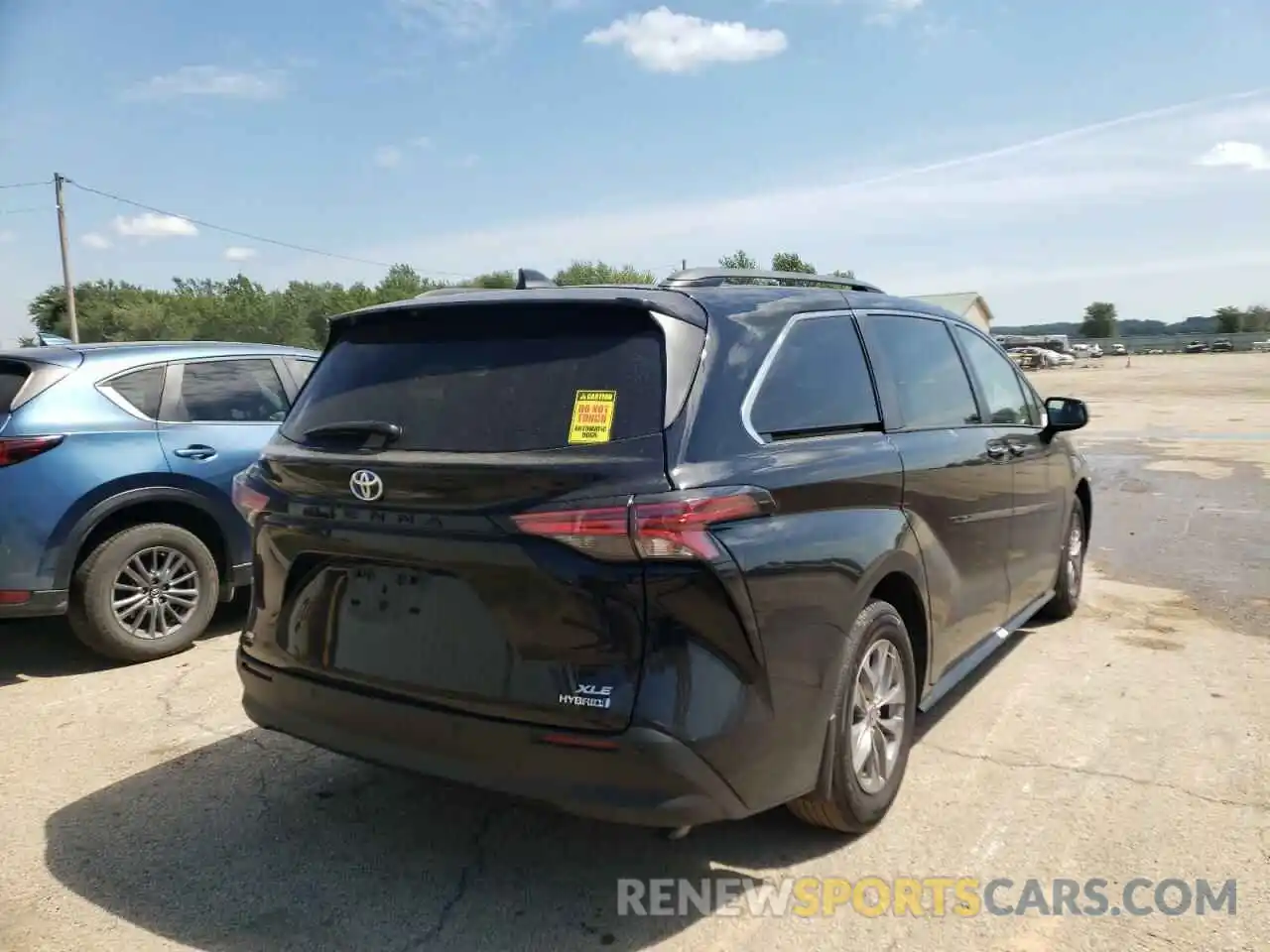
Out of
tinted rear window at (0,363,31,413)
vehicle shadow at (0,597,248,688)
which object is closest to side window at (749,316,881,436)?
tinted rear window at (0,363,31,413)

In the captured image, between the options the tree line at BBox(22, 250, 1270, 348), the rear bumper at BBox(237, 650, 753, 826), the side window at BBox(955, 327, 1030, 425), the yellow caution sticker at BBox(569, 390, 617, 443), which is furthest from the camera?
the tree line at BBox(22, 250, 1270, 348)

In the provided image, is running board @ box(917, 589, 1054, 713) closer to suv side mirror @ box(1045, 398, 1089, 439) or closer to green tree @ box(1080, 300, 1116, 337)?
suv side mirror @ box(1045, 398, 1089, 439)

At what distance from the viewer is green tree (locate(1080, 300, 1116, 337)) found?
135m

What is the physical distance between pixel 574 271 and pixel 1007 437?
53642 mm

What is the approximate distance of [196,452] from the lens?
18.2 ft

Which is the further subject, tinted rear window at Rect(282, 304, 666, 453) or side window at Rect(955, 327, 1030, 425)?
side window at Rect(955, 327, 1030, 425)

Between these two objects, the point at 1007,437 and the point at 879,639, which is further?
the point at 1007,437

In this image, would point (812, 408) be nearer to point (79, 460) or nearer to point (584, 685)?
point (584, 685)

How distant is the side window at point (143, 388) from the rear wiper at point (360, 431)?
2813 mm

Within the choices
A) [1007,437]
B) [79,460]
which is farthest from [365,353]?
[1007,437]

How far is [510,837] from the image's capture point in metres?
3.23

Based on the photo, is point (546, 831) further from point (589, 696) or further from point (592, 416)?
point (592, 416)

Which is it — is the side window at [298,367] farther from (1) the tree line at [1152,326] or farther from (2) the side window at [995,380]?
(1) the tree line at [1152,326]

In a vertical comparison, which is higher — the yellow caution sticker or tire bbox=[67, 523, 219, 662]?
the yellow caution sticker
